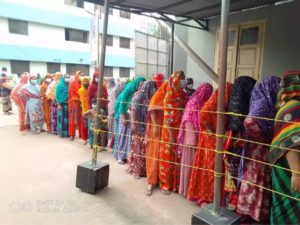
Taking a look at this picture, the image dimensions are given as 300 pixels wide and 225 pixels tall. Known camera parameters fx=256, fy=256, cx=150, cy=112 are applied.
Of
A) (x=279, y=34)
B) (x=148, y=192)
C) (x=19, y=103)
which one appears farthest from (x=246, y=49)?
(x=19, y=103)

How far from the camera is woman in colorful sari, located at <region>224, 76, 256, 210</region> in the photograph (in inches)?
95.3

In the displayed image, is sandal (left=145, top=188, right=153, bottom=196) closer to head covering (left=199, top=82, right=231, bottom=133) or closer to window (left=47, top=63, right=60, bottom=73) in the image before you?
head covering (left=199, top=82, right=231, bottom=133)

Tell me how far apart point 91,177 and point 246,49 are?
202 inches

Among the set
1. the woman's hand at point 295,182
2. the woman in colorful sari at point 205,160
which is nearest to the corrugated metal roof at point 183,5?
the woman in colorful sari at point 205,160

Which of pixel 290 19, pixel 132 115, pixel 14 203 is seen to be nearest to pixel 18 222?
pixel 14 203

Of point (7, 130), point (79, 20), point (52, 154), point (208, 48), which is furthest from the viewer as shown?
point (79, 20)

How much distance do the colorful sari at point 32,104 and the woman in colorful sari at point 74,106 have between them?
1141mm

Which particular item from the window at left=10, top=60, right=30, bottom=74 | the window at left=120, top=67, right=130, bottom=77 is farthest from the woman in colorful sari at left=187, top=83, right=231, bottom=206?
the window at left=120, top=67, right=130, bottom=77

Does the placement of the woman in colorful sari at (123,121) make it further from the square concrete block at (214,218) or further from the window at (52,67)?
the window at (52,67)

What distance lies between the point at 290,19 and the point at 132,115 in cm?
429

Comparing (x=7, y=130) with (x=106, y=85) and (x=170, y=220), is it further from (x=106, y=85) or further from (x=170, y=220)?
(x=170, y=220)

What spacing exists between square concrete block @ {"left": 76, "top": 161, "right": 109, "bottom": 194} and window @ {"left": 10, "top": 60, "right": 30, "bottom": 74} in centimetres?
1557

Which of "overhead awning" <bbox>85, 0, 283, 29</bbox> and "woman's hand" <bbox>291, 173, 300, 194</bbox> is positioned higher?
"overhead awning" <bbox>85, 0, 283, 29</bbox>

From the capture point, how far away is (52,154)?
15.4 feet
